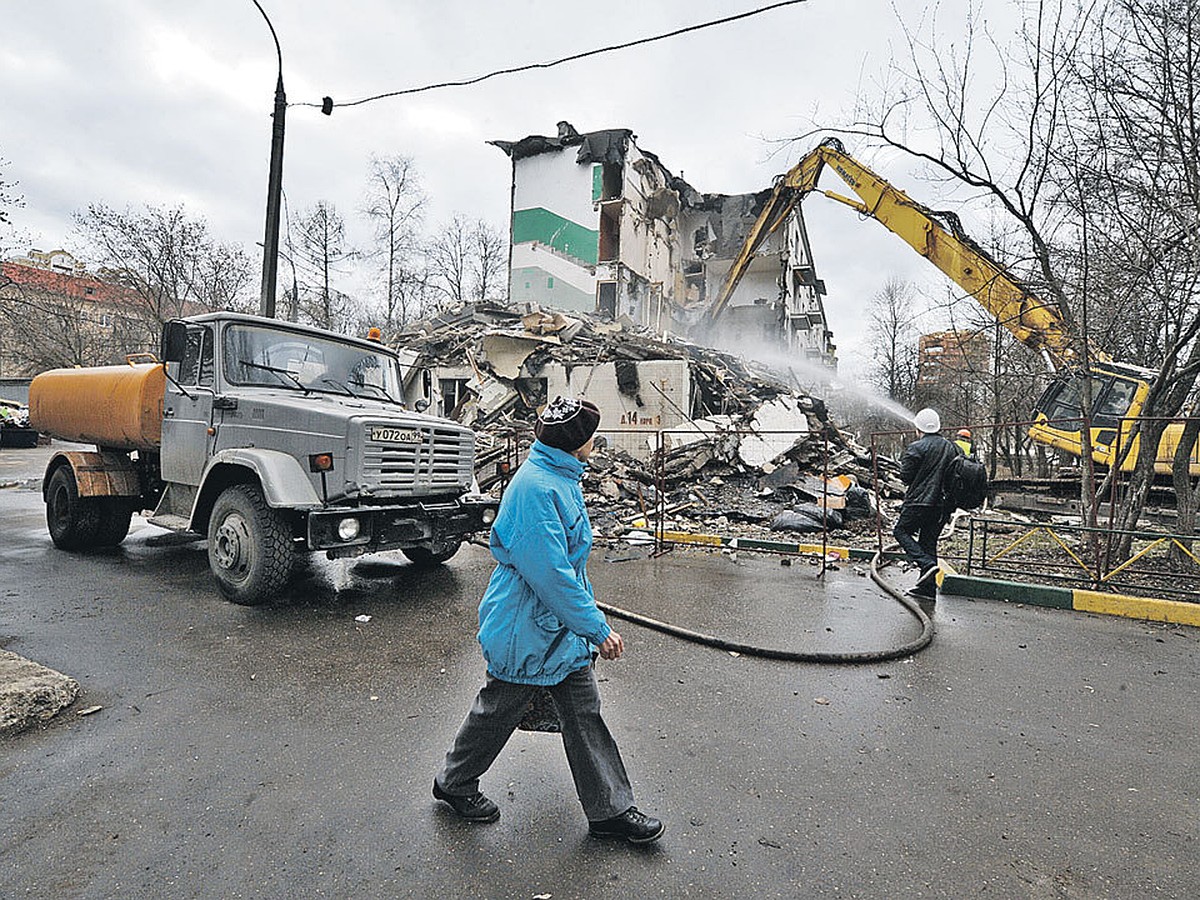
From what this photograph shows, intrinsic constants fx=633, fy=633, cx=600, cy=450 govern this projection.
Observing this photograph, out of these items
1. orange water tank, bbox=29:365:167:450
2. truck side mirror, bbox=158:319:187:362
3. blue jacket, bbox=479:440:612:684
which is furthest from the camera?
orange water tank, bbox=29:365:167:450

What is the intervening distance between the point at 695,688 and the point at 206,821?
263 centimetres

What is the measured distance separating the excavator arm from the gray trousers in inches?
322

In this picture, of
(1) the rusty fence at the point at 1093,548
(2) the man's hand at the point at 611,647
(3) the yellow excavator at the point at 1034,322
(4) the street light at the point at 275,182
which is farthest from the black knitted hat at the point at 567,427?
(4) the street light at the point at 275,182

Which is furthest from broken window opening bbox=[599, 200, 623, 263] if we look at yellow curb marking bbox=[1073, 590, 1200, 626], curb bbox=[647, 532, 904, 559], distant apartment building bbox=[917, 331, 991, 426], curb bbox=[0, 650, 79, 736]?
curb bbox=[0, 650, 79, 736]

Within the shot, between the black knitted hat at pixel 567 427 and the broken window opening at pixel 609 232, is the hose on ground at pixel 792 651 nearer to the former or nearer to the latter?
the black knitted hat at pixel 567 427

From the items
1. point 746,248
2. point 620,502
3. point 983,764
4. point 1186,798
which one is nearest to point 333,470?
point 983,764

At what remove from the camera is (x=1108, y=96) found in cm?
704

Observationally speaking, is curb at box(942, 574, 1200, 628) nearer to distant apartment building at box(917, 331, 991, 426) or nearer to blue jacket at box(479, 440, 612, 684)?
blue jacket at box(479, 440, 612, 684)

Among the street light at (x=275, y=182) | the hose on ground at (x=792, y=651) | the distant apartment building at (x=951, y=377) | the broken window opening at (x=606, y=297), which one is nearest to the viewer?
the hose on ground at (x=792, y=651)

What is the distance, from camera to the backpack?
20.4ft

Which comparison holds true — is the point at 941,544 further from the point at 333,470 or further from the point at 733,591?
the point at 333,470

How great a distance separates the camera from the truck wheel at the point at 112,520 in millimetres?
7523

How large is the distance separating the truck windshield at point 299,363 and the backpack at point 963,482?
230 inches

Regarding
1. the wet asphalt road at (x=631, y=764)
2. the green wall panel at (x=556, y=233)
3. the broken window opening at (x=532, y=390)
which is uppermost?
the green wall panel at (x=556, y=233)
